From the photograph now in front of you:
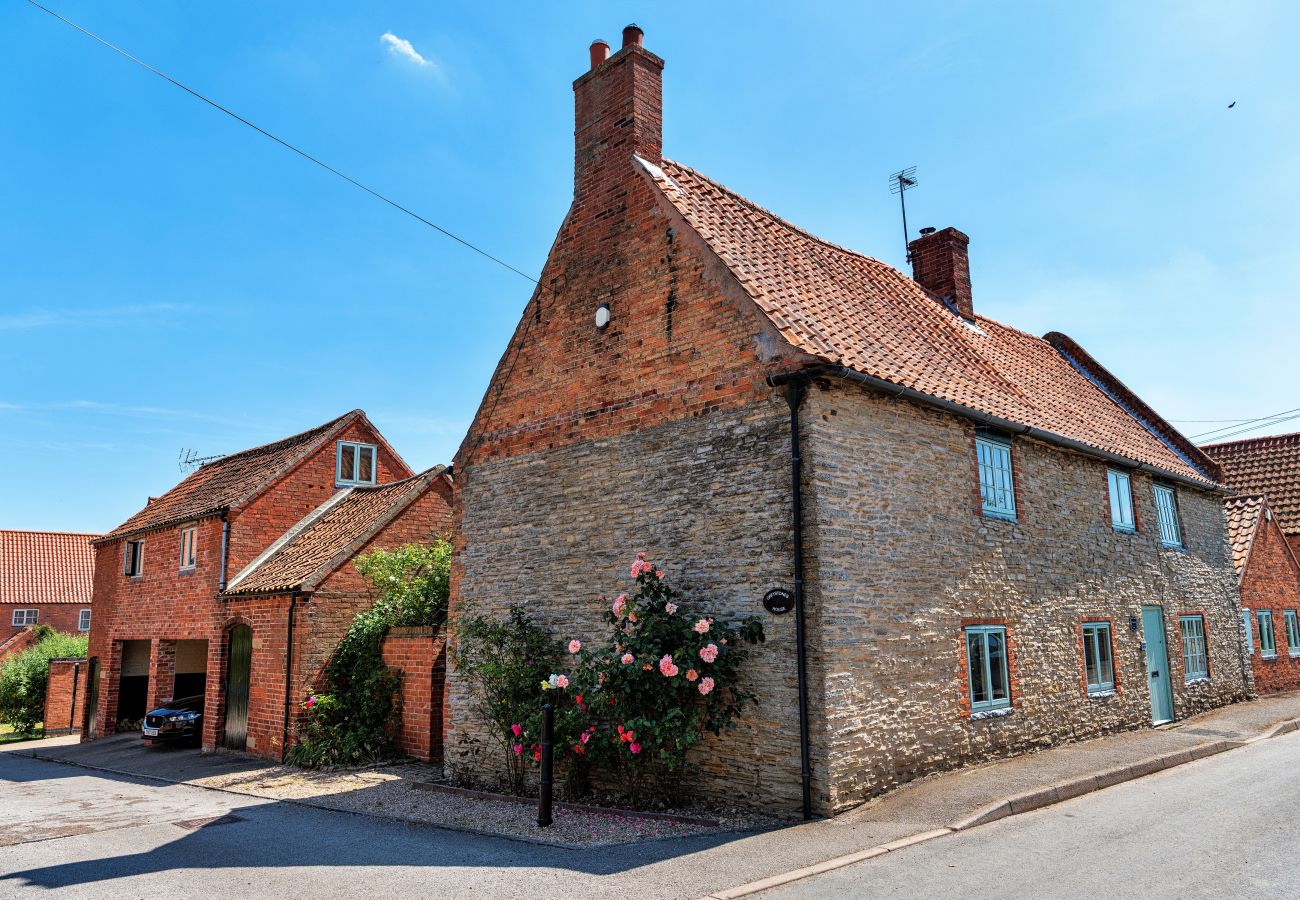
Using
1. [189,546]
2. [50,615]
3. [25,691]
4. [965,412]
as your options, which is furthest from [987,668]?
[50,615]

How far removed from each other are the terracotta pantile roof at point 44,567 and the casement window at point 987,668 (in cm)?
4610

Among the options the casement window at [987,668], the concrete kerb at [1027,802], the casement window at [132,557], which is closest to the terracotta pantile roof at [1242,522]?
the concrete kerb at [1027,802]

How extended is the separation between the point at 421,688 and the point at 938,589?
9.30 m

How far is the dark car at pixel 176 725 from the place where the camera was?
64.2ft

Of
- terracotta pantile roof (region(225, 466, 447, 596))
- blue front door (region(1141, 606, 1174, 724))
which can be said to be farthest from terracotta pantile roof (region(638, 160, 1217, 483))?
terracotta pantile roof (region(225, 466, 447, 596))

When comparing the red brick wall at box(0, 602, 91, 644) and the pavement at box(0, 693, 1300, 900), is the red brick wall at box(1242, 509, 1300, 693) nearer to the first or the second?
the pavement at box(0, 693, 1300, 900)

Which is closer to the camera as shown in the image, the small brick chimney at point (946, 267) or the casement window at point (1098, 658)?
the casement window at point (1098, 658)

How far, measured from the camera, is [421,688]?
1496 centimetres

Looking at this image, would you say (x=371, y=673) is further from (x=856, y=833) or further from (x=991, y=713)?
(x=991, y=713)

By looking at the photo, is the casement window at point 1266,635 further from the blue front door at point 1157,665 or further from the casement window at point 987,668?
the casement window at point 987,668

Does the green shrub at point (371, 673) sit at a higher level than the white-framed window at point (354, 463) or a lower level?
lower

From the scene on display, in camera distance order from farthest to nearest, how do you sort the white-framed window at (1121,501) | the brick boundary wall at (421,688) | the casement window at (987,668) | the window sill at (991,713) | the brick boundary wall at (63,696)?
the brick boundary wall at (63,696)
the white-framed window at (1121,501)
the brick boundary wall at (421,688)
the casement window at (987,668)
the window sill at (991,713)

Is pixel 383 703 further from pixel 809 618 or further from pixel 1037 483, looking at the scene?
pixel 1037 483

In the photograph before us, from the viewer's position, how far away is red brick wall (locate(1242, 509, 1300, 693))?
19500 millimetres
